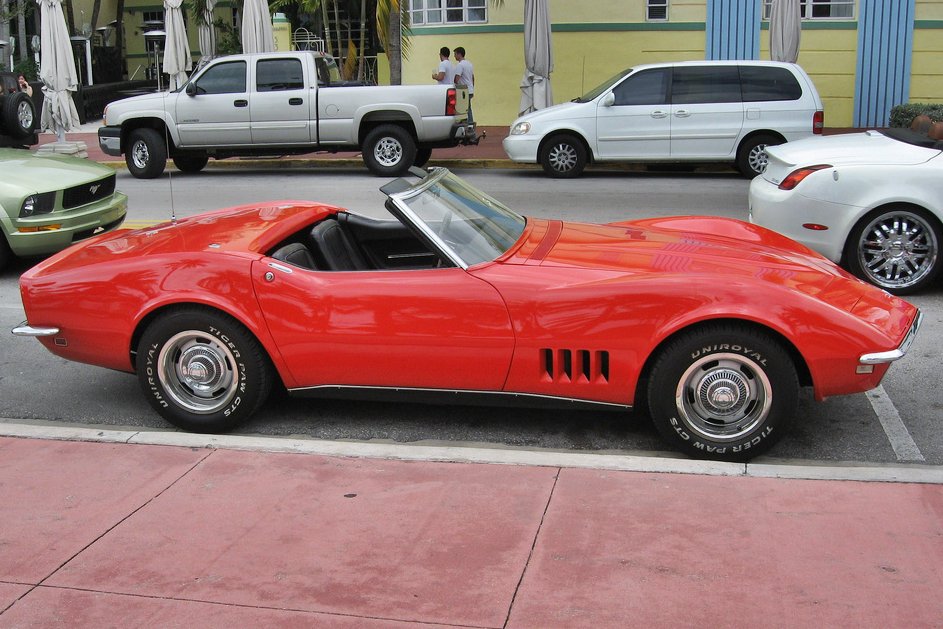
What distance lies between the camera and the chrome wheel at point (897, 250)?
7.96 metres

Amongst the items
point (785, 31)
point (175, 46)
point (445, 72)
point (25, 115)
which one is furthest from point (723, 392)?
point (175, 46)

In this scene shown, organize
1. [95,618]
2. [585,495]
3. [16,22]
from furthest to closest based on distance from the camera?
[16,22], [585,495], [95,618]

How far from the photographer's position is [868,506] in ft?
14.3

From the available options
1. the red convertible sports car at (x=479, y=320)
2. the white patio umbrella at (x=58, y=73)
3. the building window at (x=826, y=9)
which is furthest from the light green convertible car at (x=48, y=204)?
the building window at (x=826, y=9)

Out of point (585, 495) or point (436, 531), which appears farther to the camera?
point (585, 495)

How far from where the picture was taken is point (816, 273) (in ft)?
17.3

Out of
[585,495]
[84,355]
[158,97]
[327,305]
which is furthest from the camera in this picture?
[158,97]

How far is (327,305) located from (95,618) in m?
1.99

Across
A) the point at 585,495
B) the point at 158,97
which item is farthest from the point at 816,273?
the point at 158,97

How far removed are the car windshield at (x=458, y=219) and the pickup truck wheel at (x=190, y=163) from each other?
469 inches

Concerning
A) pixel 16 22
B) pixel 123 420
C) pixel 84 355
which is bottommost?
pixel 123 420

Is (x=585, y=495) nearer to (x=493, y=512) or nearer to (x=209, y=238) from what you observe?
(x=493, y=512)

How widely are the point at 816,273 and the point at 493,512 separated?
2.12m

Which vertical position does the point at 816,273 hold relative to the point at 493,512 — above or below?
above
